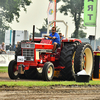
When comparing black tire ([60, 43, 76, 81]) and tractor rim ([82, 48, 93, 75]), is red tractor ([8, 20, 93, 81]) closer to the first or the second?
black tire ([60, 43, 76, 81])

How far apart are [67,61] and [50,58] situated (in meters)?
0.66

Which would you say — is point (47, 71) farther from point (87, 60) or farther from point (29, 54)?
point (87, 60)

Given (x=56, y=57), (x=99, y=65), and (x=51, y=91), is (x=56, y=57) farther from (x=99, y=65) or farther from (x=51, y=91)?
(x=51, y=91)

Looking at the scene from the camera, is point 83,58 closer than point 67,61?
No

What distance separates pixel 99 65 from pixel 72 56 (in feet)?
4.98

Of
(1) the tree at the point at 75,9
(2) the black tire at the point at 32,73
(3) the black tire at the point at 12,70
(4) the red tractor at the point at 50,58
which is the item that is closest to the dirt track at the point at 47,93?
(4) the red tractor at the point at 50,58

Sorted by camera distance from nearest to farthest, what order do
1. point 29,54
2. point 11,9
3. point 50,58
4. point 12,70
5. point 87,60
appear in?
1. point 29,54
2. point 12,70
3. point 50,58
4. point 87,60
5. point 11,9

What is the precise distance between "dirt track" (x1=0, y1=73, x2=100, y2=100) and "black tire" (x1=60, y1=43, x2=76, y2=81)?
252cm

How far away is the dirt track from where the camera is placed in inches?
267

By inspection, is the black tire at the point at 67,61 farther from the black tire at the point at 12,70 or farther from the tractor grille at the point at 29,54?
the black tire at the point at 12,70

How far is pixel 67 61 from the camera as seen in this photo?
11.1 metres

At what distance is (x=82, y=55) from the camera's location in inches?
440

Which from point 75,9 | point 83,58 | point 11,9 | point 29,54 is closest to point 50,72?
point 29,54

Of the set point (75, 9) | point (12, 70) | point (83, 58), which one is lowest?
point (12, 70)
